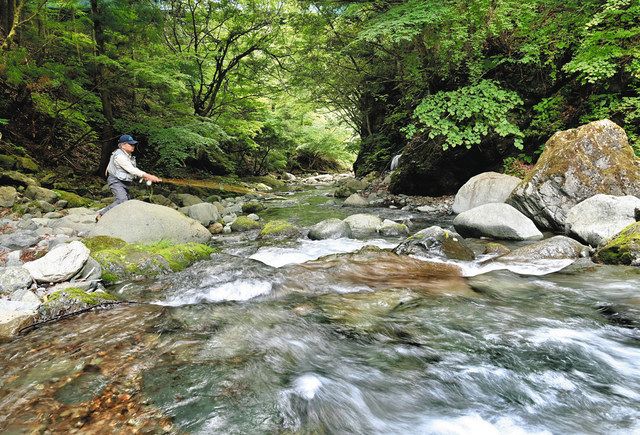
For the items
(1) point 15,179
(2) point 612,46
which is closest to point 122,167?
(1) point 15,179

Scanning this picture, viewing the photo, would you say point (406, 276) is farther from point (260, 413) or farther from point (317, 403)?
point (260, 413)

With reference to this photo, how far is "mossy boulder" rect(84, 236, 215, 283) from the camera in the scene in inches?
189

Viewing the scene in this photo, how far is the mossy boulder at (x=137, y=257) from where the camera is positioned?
480 centimetres

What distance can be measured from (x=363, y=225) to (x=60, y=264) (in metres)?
6.15

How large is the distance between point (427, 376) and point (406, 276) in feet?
7.44

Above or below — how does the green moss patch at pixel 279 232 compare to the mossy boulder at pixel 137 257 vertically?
below

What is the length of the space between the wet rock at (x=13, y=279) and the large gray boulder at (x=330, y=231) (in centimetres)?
503

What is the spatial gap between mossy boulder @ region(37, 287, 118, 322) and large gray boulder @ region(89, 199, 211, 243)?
92.0 inches

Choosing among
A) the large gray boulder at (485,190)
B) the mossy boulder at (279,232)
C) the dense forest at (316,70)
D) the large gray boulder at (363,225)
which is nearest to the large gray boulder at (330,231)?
the large gray boulder at (363,225)

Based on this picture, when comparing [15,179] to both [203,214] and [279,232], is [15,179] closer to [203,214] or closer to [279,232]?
[203,214]

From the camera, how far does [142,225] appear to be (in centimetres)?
630

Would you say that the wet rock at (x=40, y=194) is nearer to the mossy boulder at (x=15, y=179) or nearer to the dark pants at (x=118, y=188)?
the mossy boulder at (x=15, y=179)

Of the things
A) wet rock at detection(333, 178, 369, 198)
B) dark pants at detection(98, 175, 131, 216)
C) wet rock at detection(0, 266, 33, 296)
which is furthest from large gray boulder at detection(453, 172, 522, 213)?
wet rock at detection(0, 266, 33, 296)

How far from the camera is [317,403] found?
2363 mm
